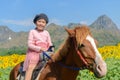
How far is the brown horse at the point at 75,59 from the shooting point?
652cm

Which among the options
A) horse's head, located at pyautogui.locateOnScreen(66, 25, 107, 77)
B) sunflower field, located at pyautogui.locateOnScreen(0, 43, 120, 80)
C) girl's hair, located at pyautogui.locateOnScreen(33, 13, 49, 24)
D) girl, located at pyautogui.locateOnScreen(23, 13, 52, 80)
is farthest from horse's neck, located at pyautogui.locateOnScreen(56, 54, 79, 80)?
sunflower field, located at pyautogui.locateOnScreen(0, 43, 120, 80)

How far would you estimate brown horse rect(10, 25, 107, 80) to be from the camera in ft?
21.4

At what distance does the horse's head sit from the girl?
49.9 inches

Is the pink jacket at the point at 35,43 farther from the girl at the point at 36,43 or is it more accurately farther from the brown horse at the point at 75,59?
the brown horse at the point at 75,59

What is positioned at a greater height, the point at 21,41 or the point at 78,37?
the point at 78,37

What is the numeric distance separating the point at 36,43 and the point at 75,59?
131cm

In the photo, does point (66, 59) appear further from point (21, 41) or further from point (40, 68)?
point (21, 41)

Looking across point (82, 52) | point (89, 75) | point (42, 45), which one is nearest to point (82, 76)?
point (89, 75)

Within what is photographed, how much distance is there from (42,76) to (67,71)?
1.85 feet

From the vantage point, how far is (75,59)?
6.96 metres

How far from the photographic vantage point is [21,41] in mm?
175875

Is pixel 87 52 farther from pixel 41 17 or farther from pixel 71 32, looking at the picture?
pixel 41 17

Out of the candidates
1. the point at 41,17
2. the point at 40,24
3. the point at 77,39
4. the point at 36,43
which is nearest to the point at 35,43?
the point at 36,43

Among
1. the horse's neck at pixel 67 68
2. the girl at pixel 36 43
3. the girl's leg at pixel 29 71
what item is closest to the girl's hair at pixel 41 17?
the girl at pixel 36 43
